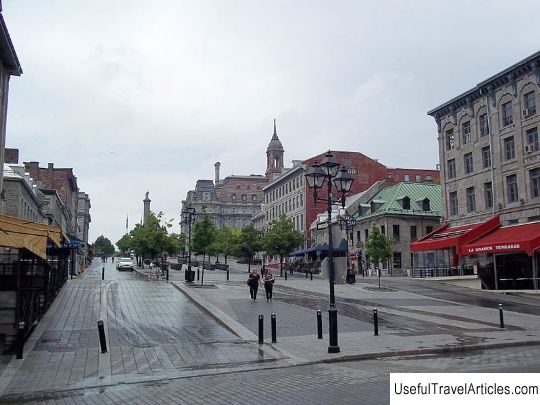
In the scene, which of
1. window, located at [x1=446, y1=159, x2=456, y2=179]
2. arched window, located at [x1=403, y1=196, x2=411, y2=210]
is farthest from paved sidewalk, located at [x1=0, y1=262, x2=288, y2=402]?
arched window, located at [x1=403, y1=196, x2=411, y2=210]

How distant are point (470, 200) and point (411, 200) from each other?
18.3 m

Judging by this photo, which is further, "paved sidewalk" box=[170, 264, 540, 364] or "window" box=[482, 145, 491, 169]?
"window" box=[482, 145, 491, 169]

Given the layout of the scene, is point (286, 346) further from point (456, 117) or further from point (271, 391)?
point (456, 117)

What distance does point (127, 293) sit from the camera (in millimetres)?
27469

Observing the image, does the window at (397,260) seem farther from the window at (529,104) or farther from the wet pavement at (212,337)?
the wet pavement at (212,337)

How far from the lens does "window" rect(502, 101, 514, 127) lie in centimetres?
3744

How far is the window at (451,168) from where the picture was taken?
44.2 metres

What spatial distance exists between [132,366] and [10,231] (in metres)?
4.74

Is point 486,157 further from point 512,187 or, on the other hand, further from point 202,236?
point 202,236

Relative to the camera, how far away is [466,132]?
4256 cm

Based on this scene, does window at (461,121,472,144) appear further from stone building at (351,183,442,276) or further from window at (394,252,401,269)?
window at (394,252,401,269)

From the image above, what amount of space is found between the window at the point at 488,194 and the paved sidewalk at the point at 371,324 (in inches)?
510

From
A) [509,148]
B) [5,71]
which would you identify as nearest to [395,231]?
[509,148]

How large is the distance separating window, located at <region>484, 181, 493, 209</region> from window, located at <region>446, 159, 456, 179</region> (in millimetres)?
4626
